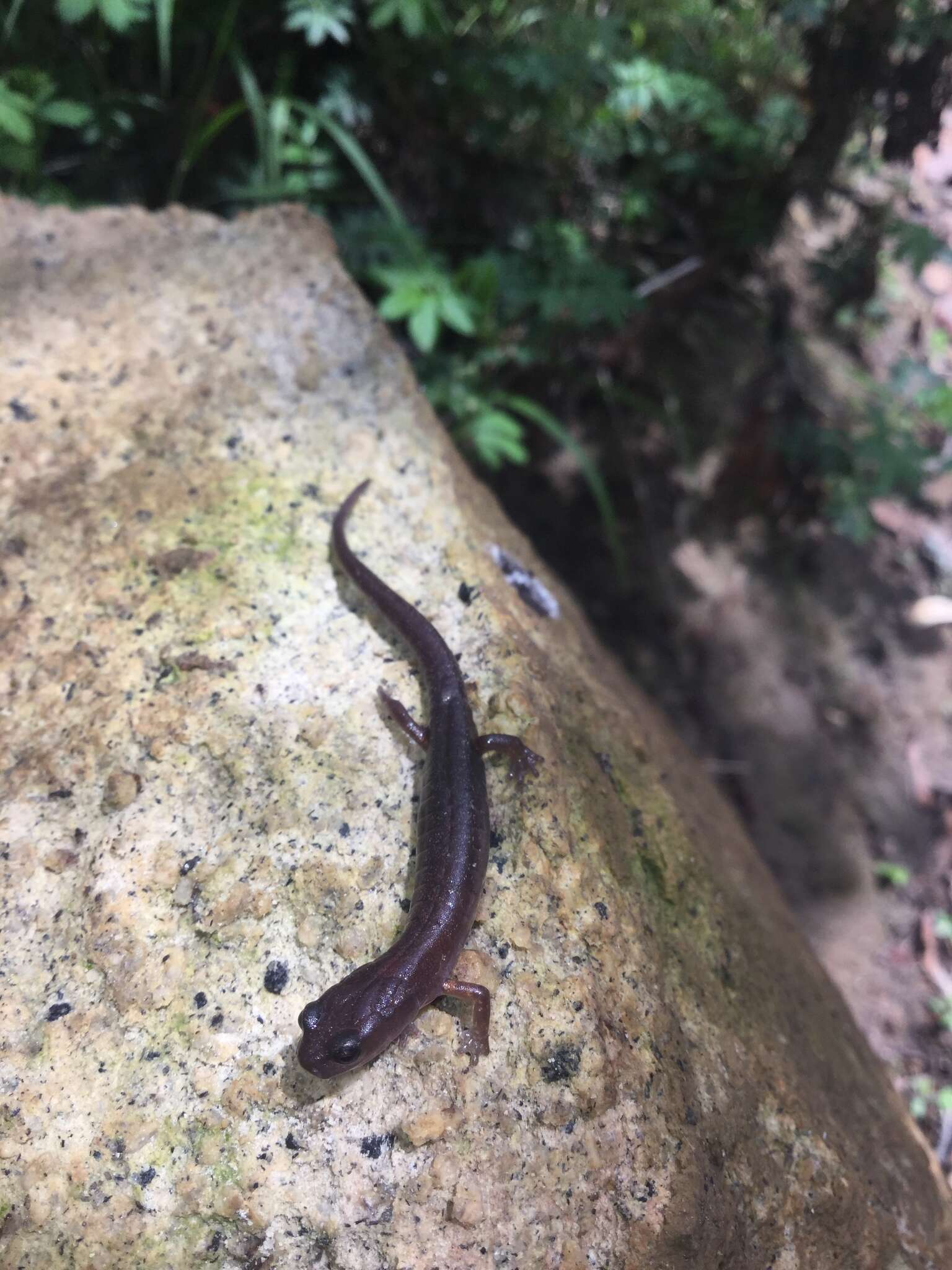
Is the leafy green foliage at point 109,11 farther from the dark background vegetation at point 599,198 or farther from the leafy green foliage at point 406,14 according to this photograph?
the leafy green foliage at point 406,14

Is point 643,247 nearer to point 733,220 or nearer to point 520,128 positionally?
point 733,220

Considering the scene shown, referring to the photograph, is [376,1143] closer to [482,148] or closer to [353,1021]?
[353,1021]

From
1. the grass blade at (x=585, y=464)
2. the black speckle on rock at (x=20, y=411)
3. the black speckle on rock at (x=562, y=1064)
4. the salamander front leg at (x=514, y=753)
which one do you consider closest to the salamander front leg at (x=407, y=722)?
the salamander front leg at (x=514, y=753)

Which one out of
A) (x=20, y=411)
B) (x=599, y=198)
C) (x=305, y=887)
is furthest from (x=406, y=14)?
(x=305, y=887)

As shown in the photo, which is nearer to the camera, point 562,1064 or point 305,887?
point 562,1064

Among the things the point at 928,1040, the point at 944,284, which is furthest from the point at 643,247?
the point at 928,1040
